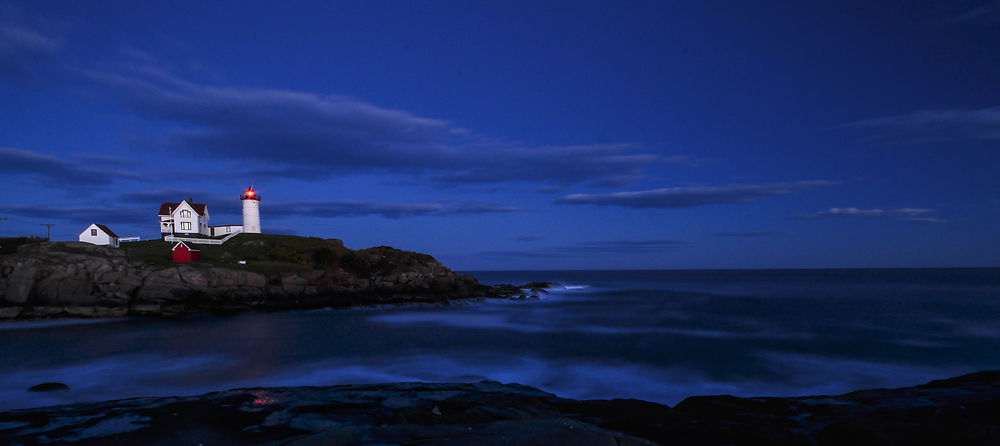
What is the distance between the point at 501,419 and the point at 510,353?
12.8 meters

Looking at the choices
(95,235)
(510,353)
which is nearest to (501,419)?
(510,353)

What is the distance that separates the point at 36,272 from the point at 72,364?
2087 centimetres

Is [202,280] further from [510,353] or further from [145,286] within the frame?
[510,353]

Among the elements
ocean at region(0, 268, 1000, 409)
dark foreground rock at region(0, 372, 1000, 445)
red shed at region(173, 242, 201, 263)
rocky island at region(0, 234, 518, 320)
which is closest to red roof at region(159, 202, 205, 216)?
rocky island at region(0, 234, 518, 320)

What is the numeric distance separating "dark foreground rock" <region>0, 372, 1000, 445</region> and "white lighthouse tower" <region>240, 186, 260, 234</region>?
61318 mm

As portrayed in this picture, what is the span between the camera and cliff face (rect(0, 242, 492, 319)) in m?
32.0

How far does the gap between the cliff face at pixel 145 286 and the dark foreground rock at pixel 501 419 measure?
96.6ft

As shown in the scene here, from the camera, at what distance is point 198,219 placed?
59.9m

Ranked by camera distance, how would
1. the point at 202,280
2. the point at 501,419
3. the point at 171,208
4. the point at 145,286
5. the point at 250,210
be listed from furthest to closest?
the point at 250,210, the point at 171,208, the point at 202,280, the point at 145,286, the point at 501,419

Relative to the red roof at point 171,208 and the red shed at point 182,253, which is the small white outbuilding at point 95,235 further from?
the red shed at point 182,253

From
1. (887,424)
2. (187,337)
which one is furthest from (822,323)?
(187,337)

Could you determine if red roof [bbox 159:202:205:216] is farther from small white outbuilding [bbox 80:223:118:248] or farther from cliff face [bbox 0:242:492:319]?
cliff face [bbox 0:242:492:319]

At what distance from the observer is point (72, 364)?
18.1 metres

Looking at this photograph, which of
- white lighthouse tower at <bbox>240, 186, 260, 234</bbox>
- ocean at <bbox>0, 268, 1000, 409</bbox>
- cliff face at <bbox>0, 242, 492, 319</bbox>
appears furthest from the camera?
white lighthouse tower at <bbox>240, 186, 260, 234</bbox>
